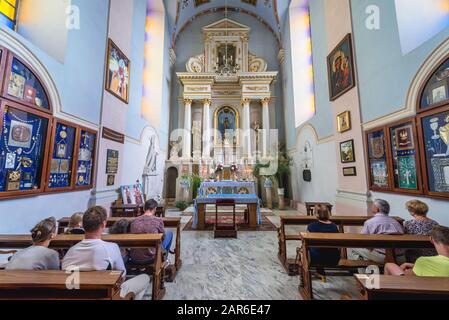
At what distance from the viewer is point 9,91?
8.34ft

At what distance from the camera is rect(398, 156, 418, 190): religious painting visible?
287 centimetres

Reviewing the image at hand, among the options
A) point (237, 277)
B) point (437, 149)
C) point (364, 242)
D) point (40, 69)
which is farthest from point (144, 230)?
point (437, 149)

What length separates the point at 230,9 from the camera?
10938 millimetres

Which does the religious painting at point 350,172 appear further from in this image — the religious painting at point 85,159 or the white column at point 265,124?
the religious painting at point 85,159

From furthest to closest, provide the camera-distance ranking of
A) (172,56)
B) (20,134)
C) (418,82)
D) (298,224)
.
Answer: (172,56), (298,224), (418,82), (20,134)

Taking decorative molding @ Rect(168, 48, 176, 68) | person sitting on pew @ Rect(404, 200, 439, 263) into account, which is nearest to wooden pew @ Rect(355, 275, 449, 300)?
person sitting on pew @ Rect(404, 200, 439, 263)

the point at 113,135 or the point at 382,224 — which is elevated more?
the point at 113,135

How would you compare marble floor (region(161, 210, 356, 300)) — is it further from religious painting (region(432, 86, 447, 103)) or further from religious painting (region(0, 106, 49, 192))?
religious painting (region(432, 86, 447, 103))

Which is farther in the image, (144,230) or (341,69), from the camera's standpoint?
(341,69)

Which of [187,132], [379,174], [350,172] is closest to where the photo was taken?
[379,174]

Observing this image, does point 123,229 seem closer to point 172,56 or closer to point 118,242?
point 118,242

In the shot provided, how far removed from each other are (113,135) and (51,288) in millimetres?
4388

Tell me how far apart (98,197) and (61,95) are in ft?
7.11

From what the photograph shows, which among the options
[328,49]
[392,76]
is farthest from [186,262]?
[328,49]
